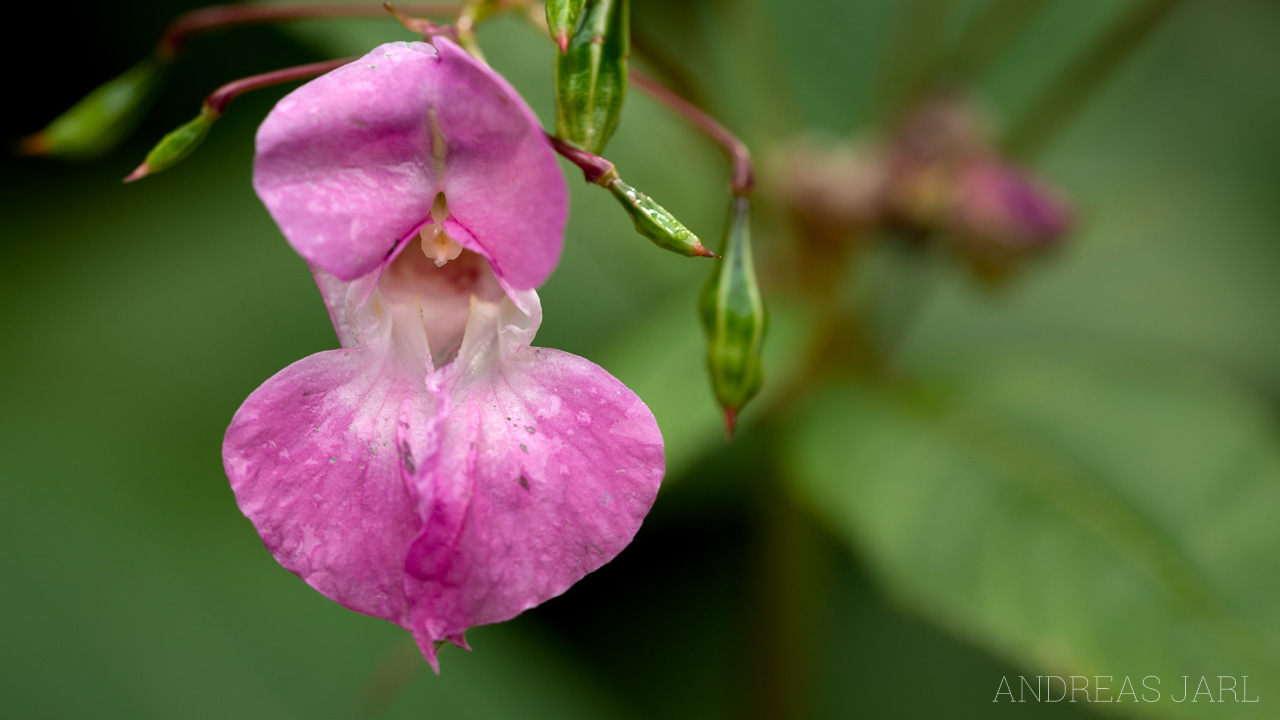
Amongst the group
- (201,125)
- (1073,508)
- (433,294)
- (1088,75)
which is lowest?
(1073,508)

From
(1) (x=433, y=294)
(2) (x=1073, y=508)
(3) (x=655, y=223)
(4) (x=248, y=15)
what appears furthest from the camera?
(2) (x=1073, y=508)

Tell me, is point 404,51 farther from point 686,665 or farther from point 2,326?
point 2,326

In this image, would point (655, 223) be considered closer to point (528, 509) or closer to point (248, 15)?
point (528, 509)

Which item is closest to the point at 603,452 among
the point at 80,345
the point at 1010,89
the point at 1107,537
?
the point at 1107,537

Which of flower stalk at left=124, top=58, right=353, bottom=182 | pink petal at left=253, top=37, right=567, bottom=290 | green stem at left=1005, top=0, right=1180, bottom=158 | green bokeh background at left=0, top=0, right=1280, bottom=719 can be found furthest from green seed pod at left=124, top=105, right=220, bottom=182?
green stem at left=1005, top=0, right=1180, bottom=158

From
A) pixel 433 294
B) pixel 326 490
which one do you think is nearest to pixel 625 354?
pixel 433 294

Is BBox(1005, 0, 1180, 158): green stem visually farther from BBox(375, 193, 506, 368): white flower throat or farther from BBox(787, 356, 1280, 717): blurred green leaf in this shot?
BBox(375, 193, 506, 368): white flower throat
